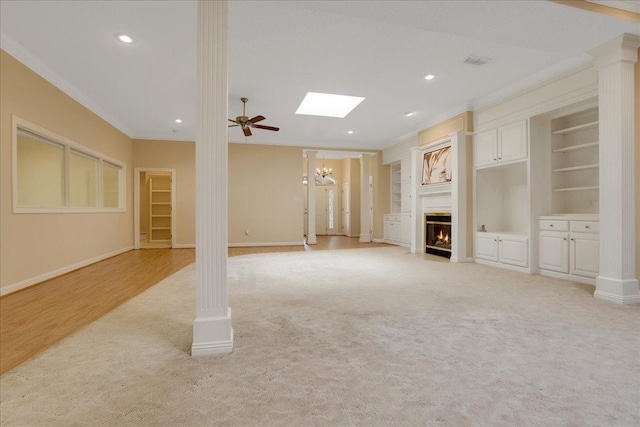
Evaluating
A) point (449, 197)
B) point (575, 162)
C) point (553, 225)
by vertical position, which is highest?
point (575, 162)

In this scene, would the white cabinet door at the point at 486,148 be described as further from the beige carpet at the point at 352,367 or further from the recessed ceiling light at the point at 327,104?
the beige carpet at the point at 352,367

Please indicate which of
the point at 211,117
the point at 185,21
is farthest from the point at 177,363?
the point at 185,21

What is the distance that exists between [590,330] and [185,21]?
480 centimetres

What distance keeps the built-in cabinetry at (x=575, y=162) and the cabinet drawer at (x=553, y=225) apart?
422mm

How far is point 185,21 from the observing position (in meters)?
3.45

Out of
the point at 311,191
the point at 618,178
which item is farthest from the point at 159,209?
the point at 618,178

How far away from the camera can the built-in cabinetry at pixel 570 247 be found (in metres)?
4.14

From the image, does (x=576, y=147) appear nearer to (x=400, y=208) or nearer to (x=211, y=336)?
(x=211, y=336)

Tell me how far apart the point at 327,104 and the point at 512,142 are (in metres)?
3.41

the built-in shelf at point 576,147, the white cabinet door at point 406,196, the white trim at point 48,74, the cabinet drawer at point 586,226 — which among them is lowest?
the cabinet drawer at point 586,226

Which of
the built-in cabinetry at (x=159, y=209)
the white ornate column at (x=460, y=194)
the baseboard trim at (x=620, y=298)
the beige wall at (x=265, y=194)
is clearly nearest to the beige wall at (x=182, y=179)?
the beige wall at (x=265, y=194)

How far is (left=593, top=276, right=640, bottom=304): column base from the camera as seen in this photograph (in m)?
3.40

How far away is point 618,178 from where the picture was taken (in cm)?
349

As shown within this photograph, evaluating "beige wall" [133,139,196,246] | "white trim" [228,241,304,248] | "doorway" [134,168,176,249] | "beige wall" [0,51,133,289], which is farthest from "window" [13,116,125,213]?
"white trim" [228,241,304,248]
